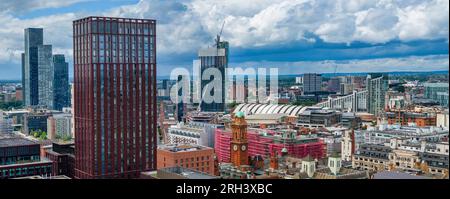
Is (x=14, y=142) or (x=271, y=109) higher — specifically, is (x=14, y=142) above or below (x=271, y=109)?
below

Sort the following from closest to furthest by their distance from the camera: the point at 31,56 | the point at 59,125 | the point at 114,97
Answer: the point at 114,97 < the point at 59,125 < the point at 31,56

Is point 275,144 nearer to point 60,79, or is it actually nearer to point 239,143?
point 239,143

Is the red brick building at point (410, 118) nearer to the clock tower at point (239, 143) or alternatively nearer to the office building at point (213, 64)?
the office building at point (213, 64)

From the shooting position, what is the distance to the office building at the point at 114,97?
7.56 meters

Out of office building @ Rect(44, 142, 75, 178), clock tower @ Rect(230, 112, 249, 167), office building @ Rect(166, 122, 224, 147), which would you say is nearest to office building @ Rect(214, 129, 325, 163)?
office building @ Rect(166, 122, 224, 147)

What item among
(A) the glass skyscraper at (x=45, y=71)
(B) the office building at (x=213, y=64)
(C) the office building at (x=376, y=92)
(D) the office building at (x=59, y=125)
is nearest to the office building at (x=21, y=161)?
(D) the office building at (x=59, y=125)

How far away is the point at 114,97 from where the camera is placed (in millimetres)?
7656

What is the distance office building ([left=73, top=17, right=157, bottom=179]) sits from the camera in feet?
24.8

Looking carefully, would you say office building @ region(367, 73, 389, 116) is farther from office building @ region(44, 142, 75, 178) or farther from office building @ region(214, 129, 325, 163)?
office building @ region(44, 142, 75, 178)

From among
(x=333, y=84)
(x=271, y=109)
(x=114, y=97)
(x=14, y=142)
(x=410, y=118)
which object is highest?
(x=333, y=84)

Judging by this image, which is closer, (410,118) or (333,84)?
(410,118)

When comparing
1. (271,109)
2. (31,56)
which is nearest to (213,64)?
(271,109)

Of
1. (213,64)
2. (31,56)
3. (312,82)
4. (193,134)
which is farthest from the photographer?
(312,82)
